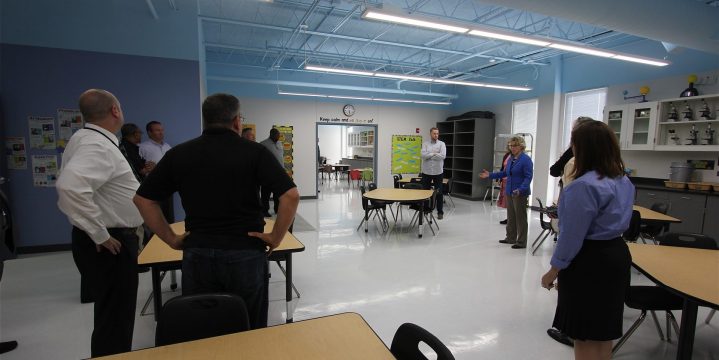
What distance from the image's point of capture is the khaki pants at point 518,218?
5.29m

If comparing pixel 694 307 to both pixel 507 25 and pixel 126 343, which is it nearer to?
pixel 126 343

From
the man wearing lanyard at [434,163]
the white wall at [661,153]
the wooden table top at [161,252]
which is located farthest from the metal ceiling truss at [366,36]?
the wooden table top at [161,252]

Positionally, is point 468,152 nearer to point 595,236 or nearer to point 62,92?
point 595,236

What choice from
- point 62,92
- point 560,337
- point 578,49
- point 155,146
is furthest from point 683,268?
point 62,92

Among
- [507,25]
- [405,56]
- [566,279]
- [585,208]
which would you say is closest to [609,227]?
[585,208]

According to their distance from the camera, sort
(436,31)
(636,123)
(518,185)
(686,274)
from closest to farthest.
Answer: (686,274) < (518,185) < (636,123) < (436,31)

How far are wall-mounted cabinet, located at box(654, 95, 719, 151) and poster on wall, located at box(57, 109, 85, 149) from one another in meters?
9.74

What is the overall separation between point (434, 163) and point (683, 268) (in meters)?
5.33

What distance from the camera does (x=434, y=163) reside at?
752 centimetres

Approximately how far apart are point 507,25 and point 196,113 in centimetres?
624

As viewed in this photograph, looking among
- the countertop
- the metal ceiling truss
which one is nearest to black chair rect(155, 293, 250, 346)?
the metal ceiling truss

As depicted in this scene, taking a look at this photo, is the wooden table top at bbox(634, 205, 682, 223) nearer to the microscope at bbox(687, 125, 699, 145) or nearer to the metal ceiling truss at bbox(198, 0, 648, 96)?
the microscope at bbox(687, 125, 699, 145)

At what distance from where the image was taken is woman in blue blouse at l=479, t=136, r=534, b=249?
516cm

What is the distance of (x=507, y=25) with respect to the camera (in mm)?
7027
